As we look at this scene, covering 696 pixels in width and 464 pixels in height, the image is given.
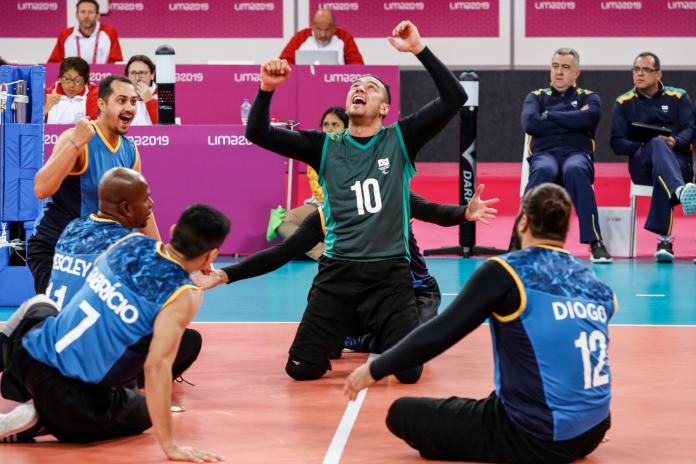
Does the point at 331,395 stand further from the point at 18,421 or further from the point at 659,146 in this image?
the point at 659,146

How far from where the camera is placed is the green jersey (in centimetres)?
636

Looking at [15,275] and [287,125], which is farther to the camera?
[287,125]

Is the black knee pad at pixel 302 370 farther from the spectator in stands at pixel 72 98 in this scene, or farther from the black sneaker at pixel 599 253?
the spectator in stands at pixel 72 98

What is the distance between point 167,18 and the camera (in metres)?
16.8

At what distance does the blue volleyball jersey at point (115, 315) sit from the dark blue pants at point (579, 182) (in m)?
6.52

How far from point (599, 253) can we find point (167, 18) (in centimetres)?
838

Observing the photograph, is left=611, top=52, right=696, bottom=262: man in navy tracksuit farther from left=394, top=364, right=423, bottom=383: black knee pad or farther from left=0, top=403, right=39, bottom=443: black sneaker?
left=0, top=403, right=39, bottom=443: black sneaker

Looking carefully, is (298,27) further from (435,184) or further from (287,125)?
(287,125)

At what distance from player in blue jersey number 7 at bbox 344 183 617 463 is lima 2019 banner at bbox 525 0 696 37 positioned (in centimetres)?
1271

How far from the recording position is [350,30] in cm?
1672

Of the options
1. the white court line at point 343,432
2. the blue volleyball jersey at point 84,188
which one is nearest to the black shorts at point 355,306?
the white court line at point 343,432

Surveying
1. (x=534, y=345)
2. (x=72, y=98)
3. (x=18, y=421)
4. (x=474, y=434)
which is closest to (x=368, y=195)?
(x=474, y=434)

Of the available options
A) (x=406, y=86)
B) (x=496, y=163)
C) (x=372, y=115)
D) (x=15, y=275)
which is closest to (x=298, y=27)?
(x=406, y=86)

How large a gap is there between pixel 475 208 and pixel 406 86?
10810mm
